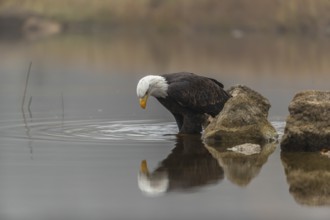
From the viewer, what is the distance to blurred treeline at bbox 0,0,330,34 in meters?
111

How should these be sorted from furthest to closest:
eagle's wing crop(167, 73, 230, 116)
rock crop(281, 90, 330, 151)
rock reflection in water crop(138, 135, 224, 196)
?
eagle's wing crop(167, 73, 230, 116)
rock crop(281, 90, 330, 151)
rock reflection in water crop(138, 135, 224, 196)

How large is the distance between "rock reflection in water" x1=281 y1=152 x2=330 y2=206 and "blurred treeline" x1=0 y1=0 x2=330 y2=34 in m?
92.5

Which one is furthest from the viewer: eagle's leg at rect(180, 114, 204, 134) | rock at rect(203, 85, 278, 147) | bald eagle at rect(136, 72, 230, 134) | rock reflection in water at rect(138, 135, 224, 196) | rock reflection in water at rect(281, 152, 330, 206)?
eagle's leg at rect(180, 114, 204, 134)

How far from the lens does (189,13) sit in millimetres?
116375

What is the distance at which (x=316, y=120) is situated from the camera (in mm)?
18609

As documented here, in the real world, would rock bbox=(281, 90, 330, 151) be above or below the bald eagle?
below

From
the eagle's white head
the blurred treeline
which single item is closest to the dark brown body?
the eagle's white head

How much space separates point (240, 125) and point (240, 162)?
2.46m

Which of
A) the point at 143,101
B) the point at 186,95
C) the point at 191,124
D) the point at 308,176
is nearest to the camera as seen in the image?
the point at 308,176

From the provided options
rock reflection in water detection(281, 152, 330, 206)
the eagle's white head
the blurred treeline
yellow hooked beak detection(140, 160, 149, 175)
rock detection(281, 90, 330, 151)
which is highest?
the blurred treeline

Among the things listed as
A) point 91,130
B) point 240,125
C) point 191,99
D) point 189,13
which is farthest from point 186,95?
point 189,13

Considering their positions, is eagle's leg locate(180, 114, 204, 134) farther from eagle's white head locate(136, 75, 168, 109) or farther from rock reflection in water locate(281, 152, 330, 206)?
rock reflection in water locate(281, 152, 330, 206)

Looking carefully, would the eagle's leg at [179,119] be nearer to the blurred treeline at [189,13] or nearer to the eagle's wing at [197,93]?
the eagle's wing at [197,93]

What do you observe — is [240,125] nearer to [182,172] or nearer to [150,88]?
[150,88]
